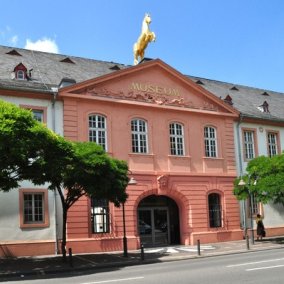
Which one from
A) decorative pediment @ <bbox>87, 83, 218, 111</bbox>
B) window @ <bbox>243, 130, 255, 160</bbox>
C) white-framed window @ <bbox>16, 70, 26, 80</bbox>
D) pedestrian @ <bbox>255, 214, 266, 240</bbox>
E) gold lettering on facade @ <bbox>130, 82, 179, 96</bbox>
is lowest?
pedestrian @ <bbox>255, 214, 266, 240</bbox>

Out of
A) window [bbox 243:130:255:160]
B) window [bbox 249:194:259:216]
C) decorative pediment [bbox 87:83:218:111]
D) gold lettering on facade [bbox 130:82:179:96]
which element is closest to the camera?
decorative pediment [bbox 87:83:218:111]

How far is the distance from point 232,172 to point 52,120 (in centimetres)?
1182

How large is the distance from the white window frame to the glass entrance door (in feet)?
14.1

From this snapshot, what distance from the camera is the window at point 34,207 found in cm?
2367

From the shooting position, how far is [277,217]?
107ft

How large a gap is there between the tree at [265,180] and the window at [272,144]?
17.0 feet

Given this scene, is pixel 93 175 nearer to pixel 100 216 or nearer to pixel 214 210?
pixel 100 216

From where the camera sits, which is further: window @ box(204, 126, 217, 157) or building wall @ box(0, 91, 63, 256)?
window @ box(204, 126, 217, 157)

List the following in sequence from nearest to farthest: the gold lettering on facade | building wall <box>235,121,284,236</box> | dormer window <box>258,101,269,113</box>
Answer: the gold lettering on facade → building wall <box>235,121,284,236</box> → dormer window <box>258,101,269,113</box>

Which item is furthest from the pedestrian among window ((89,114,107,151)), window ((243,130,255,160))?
window ((89,114,107,151))

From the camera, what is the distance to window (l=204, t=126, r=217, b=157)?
30.1 metres

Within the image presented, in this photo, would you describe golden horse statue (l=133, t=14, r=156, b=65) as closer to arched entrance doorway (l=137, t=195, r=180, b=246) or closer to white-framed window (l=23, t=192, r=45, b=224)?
arched entrance doorway (l=137, t=195, r=180, b=246)

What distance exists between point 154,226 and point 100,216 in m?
4.06

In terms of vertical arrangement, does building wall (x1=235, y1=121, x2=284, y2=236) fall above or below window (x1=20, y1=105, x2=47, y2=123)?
below
